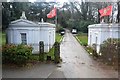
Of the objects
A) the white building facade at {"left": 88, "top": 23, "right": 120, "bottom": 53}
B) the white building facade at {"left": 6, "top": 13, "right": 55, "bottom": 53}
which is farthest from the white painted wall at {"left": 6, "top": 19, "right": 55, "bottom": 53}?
the white building facade at {"left": 88, "top": 23, "right": 120, "bottom": 53}

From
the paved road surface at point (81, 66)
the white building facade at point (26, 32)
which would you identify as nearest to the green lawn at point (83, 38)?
the paved road surface at point (81, 66)

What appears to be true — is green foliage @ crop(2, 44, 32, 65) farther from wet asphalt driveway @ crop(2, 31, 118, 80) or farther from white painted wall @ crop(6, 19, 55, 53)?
white painted wall @ crop(6, 19, 55, 53)

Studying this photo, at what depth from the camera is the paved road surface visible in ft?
23.0

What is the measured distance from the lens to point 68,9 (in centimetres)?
1260

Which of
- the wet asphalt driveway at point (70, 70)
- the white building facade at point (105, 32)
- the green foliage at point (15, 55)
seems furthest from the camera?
the white building facade at point (105, 32)

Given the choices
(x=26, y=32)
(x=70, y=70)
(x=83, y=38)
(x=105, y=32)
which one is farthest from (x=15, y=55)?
(x=83, y=38)

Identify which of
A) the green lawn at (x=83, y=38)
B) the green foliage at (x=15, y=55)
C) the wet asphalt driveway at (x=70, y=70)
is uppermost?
the green lawn at (x=83, y=38)

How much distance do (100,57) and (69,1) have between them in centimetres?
380

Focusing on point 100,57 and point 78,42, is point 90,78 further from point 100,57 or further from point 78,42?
point 78,42

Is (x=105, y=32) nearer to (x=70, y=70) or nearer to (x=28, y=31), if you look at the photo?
(x=70, y=70)

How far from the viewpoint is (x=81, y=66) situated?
8.65 metres

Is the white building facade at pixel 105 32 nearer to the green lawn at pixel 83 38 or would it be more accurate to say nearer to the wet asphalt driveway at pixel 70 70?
the wet asphalt driveway at pixel 70 70

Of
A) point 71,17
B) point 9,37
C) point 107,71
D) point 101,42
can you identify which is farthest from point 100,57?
point 9,37

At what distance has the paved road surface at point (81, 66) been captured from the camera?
701 centimetres
